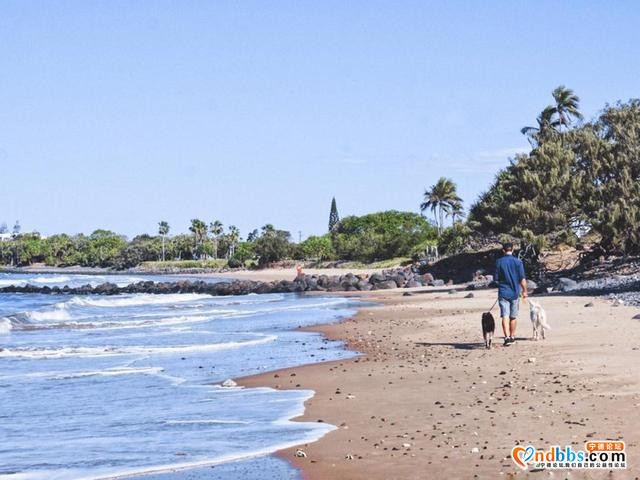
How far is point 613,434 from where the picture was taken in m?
7.73

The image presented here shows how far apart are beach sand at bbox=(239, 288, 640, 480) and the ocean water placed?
607 mm

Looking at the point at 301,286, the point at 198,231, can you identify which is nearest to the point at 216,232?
the point at 198,231

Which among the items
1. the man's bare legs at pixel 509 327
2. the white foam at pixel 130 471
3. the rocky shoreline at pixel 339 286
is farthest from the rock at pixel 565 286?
the white foam at pixel 130 471

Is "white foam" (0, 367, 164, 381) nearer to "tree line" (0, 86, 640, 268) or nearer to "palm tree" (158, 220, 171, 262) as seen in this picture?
"tree line" (0, 86, 640, 268)

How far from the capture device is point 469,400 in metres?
10.3

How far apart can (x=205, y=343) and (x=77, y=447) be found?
39.2 ft

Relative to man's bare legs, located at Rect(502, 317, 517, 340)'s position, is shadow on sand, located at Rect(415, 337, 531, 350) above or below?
below

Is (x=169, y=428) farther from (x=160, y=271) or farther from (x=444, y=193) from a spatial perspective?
(x=160, y=271)

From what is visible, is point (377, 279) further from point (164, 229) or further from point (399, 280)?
point (164, 229)

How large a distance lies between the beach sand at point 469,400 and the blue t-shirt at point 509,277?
94 centimetres

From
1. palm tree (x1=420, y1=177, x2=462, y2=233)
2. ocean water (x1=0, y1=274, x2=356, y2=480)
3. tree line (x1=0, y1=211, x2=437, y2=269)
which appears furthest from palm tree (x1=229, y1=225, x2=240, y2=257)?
ocean water (x1=0, y1=274, x2=356, y2=480)

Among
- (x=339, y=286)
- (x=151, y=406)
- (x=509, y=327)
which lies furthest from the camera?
(x=339, y=286)

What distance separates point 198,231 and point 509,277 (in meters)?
141

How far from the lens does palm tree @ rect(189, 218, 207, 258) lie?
150875 mm
